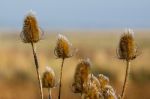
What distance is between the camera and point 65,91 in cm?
1427

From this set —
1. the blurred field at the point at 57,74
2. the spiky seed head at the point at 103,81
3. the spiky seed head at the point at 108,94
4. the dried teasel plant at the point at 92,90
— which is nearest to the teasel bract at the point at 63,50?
the spiky seed head at the point at 103,81

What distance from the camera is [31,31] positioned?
3795 mm

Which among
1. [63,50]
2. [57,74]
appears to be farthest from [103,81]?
[57,74]

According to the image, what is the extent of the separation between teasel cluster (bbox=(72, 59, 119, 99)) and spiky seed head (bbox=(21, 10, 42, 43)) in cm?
34

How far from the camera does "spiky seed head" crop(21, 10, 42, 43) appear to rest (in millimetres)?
3797

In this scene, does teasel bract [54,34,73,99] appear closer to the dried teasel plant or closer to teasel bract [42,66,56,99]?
teasel bract [42,66,56,99]

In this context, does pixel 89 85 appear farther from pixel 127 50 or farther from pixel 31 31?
pixel 31 31

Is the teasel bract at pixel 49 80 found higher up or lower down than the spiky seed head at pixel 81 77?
lower down

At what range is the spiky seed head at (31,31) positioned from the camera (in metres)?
3.80

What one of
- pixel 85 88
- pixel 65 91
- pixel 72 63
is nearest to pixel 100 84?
pixel 85 88

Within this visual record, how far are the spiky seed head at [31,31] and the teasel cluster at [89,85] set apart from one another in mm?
343

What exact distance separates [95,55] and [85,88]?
16157 millimetres

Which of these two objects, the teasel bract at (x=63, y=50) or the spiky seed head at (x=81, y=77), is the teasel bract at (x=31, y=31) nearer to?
the teasel bract at (x=63, y=50)

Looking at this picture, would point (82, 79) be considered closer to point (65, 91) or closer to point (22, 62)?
point (65, 91)
